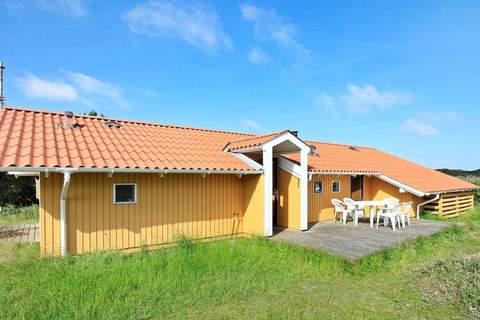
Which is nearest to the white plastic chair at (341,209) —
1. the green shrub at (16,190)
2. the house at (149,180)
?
the house at (149,180)

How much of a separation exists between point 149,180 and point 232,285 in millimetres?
4387

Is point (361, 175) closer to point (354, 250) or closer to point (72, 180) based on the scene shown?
point (354, 250)

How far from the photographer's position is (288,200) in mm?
11805

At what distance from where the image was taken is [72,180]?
7680 millimetres

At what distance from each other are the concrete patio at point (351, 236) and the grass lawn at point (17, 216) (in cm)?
1161

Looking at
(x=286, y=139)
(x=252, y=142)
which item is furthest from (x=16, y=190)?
(x=286, y=139)

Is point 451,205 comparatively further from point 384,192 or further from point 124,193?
point 124,193

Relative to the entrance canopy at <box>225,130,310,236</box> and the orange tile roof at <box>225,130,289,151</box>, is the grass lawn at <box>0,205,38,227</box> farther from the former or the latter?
the entrance canopy at <box>225,130,310,236</box>

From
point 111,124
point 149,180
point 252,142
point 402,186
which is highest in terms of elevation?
point 111,124

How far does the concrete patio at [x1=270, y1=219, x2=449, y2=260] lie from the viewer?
8266mm

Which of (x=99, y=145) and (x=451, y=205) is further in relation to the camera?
(x=451, y=205)

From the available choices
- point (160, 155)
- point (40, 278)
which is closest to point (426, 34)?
point (160, 155)

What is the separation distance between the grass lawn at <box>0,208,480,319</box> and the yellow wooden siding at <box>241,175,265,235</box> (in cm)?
195

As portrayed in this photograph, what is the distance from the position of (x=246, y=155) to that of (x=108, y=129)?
16.7 feet
